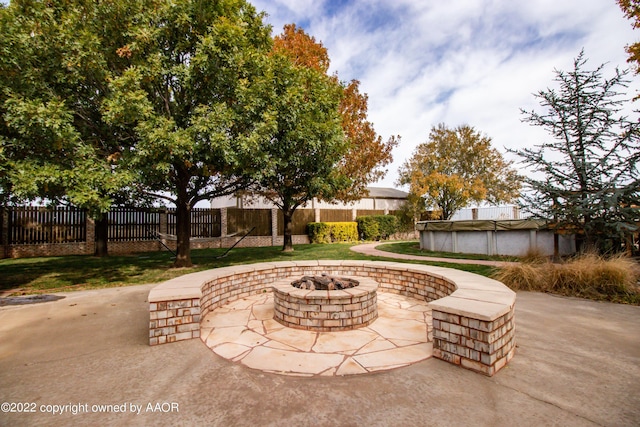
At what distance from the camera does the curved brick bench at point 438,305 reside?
233 cm

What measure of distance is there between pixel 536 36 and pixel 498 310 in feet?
27.9

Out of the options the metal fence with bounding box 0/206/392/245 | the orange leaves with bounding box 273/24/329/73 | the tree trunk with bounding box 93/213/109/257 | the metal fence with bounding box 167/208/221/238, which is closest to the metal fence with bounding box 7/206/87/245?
the metal fence with bounding box 0/206/392/245

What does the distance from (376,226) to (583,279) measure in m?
12.3

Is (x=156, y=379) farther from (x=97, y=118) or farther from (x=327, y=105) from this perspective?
(x=327, y=105)

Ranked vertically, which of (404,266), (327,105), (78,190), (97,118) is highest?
(327,105)

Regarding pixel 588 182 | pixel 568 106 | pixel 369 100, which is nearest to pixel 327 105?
pixel 369 100

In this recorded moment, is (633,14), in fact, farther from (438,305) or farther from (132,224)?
(132,224)

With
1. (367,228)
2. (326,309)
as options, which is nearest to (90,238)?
(326,309)

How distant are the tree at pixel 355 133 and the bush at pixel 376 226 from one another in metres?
4.74

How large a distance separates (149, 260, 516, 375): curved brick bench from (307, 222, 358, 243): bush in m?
10.2

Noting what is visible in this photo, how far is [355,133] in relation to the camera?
11297 mm

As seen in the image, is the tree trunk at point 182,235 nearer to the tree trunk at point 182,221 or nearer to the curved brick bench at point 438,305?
the tree trunk at point 182,221

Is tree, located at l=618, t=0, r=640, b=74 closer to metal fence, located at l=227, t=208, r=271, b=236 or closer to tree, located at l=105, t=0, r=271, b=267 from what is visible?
tree, located at l=105, t=0, r=271, b=267

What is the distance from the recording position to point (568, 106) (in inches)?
279
